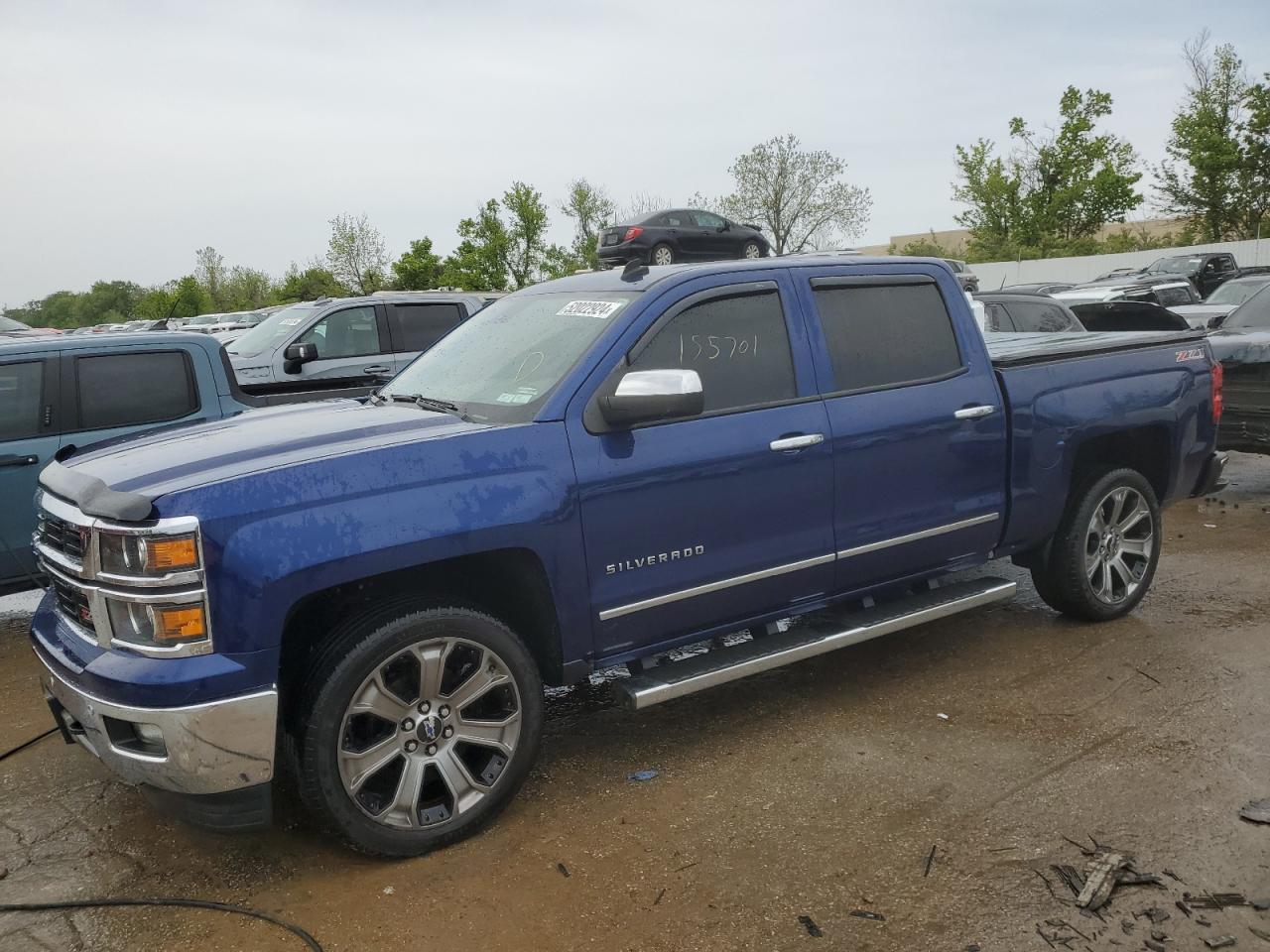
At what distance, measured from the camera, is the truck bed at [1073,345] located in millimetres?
5309

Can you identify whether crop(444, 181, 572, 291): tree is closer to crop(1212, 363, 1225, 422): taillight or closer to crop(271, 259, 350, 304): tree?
crop(271, 259, 350, 304): tree

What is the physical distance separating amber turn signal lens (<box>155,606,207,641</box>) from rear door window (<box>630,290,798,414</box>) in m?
1.84

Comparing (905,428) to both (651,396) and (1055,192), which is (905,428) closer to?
(651,396)

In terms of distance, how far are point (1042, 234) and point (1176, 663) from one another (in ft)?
161

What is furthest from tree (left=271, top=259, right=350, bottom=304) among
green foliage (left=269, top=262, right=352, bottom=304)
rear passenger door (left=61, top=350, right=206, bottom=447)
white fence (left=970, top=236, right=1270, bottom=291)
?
rear passenger door (left=61, top=350, right=206, bottom=447)

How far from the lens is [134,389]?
21.4ft

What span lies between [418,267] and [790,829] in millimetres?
33729

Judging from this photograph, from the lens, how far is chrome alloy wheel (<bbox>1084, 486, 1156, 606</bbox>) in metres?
5.62

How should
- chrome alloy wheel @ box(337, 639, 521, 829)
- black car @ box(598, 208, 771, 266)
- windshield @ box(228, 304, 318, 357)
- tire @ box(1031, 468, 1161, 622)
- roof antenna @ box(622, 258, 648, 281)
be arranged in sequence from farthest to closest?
black car @ box(598, 208, 771, 266)
windshield @ box(228, 304, 318, 357)
tire @ box(1031, 468, 1161, 622)
roof antenna @ box(622, 258, 648, 281)
chrome alloy wheel @ box(337, 639, 521, 829)

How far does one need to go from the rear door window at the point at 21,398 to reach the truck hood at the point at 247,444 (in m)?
2.51

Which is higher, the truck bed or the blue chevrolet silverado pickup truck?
the truck bed

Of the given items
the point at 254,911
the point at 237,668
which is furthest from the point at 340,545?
the point at 254,911

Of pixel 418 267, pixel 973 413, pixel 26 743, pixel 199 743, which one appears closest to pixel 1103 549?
pixel 973 413

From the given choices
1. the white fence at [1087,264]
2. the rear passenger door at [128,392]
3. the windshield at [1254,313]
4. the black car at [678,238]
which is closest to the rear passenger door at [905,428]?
the rear passenger door at [128,392]
